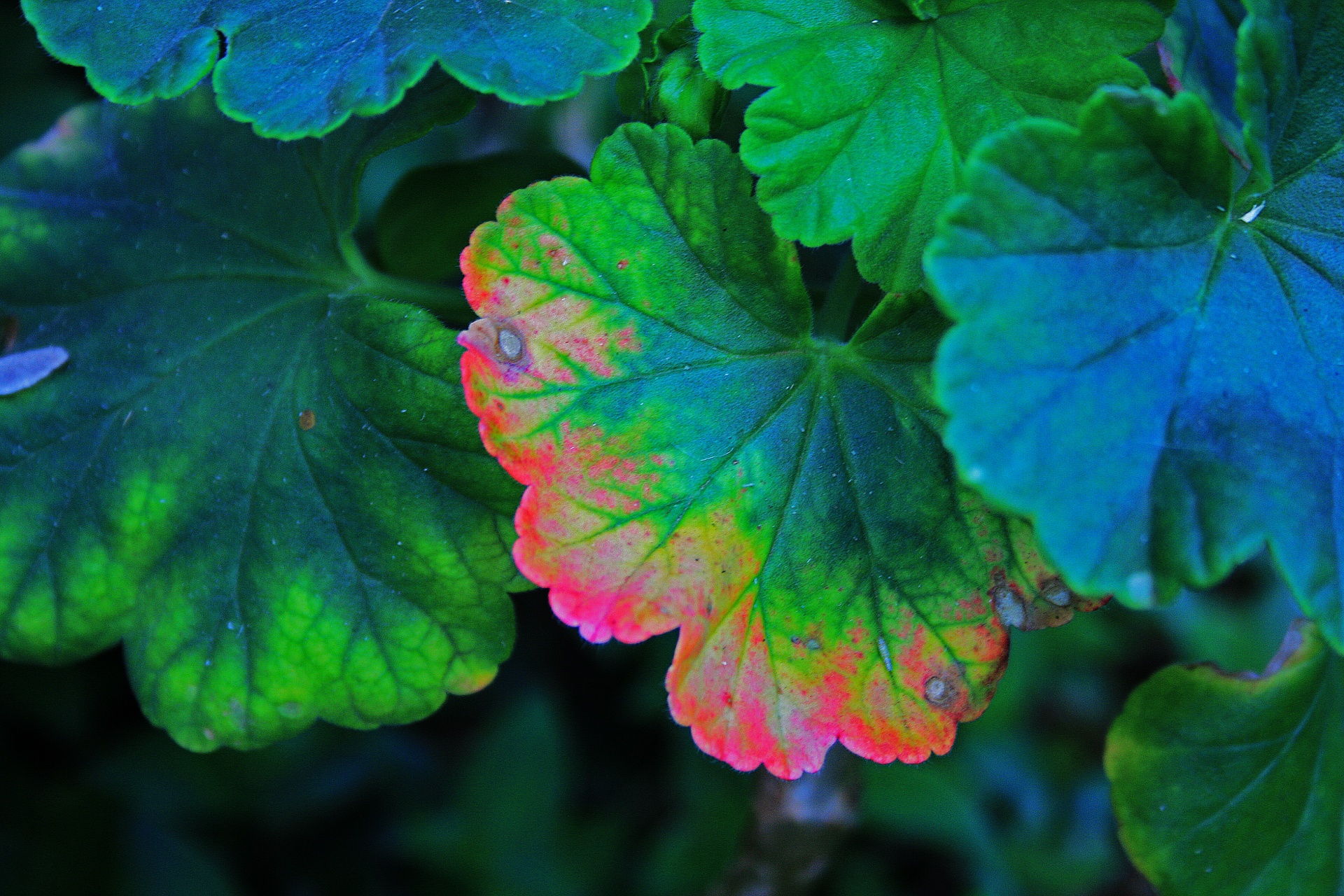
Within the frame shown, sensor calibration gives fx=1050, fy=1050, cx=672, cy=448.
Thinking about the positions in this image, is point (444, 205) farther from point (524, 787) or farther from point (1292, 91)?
point (524, 787)

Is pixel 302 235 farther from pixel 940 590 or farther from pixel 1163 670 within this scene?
pixel 1163 670

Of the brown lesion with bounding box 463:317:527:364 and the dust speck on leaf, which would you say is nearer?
the brown lesion with bounding box 463:317:527:364

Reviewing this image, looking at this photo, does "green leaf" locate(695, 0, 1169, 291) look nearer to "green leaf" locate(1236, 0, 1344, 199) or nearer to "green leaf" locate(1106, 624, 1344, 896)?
"green leaf" locate(1236, 0, 1344, 199)

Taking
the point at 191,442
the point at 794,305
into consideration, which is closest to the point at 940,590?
the point at 794,305

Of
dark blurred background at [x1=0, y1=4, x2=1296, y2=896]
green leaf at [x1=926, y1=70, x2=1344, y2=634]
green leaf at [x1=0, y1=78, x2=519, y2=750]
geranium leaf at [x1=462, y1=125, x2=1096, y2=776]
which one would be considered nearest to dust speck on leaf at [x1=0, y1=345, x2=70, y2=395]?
green leaf at [x1=0, y1=78, x2=519, y2=750]

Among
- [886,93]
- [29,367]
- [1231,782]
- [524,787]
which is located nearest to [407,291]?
[29,367]

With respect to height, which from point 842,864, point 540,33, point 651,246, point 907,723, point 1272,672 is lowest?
point 842,864

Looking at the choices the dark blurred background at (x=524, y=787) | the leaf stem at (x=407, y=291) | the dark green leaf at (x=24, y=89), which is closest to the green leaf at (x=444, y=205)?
the leaf stem at (x=407, y=291)

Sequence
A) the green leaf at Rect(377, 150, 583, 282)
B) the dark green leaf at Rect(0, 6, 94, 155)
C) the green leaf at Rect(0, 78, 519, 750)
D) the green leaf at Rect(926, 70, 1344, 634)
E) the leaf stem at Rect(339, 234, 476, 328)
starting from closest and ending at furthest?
the green leaf at Rect(926, 70, 1344, 634) → the green leaf at Rect(0, 78, 519, 750) → the leaf stem at Rect(339, 234, 476, 328) → the green leaf at Rect(377, 150, 583, 282) → the dark green leaf at Rect(0, 6, 94, 155)
